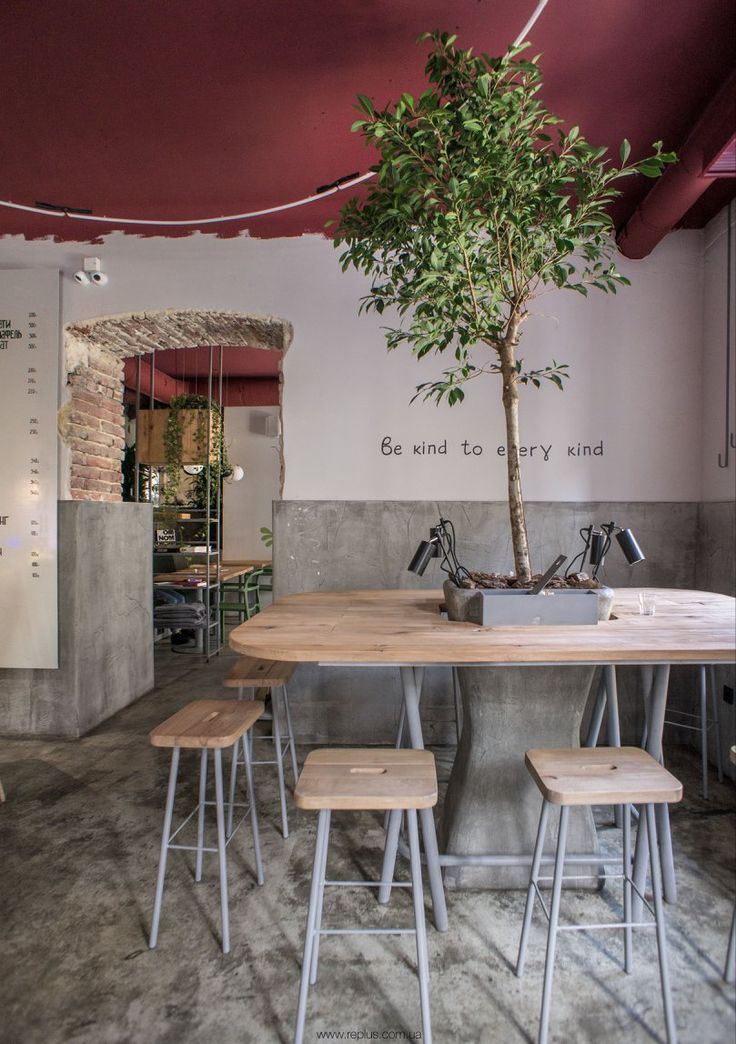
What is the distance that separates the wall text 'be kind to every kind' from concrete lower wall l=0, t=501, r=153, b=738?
2.00 meters

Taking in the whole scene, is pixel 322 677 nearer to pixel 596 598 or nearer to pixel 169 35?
pixel 596 598

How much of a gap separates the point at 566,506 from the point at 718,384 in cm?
109


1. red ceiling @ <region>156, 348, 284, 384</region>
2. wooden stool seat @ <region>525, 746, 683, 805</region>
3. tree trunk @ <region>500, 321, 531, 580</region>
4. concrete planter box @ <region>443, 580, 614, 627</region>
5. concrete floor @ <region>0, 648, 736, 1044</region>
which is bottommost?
concrete floor @ <region>0, 648, 736, 1044</region>

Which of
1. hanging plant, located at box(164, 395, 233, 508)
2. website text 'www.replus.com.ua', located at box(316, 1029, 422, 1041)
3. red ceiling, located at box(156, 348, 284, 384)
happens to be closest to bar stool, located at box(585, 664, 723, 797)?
website text 'www.replus.com.ua', located at box(316, 1029, 422, 1041)

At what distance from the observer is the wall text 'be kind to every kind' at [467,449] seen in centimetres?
384

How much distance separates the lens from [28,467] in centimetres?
390

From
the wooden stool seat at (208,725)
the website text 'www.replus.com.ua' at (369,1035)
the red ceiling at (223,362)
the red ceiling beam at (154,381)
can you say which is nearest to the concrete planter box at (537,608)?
the wooden stool seat at (208,725)

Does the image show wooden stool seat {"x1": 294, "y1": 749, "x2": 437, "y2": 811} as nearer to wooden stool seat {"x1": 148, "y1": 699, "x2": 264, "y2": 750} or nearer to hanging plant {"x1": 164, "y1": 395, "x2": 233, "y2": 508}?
wooden stool seat {"x1": 148, "y1": 699, "x2": 264, "y2": 750}

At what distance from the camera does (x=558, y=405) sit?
3.85m

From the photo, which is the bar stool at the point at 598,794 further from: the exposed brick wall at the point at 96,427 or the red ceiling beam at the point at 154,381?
the red ceiling beam at the point at 154,381

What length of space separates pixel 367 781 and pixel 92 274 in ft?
11.9

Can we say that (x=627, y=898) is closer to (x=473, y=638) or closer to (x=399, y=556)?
(x=473, y=638)

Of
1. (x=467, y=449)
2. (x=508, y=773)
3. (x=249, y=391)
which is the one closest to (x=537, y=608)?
(x=508, y=773)

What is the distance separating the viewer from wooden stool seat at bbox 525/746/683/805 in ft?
5.39
